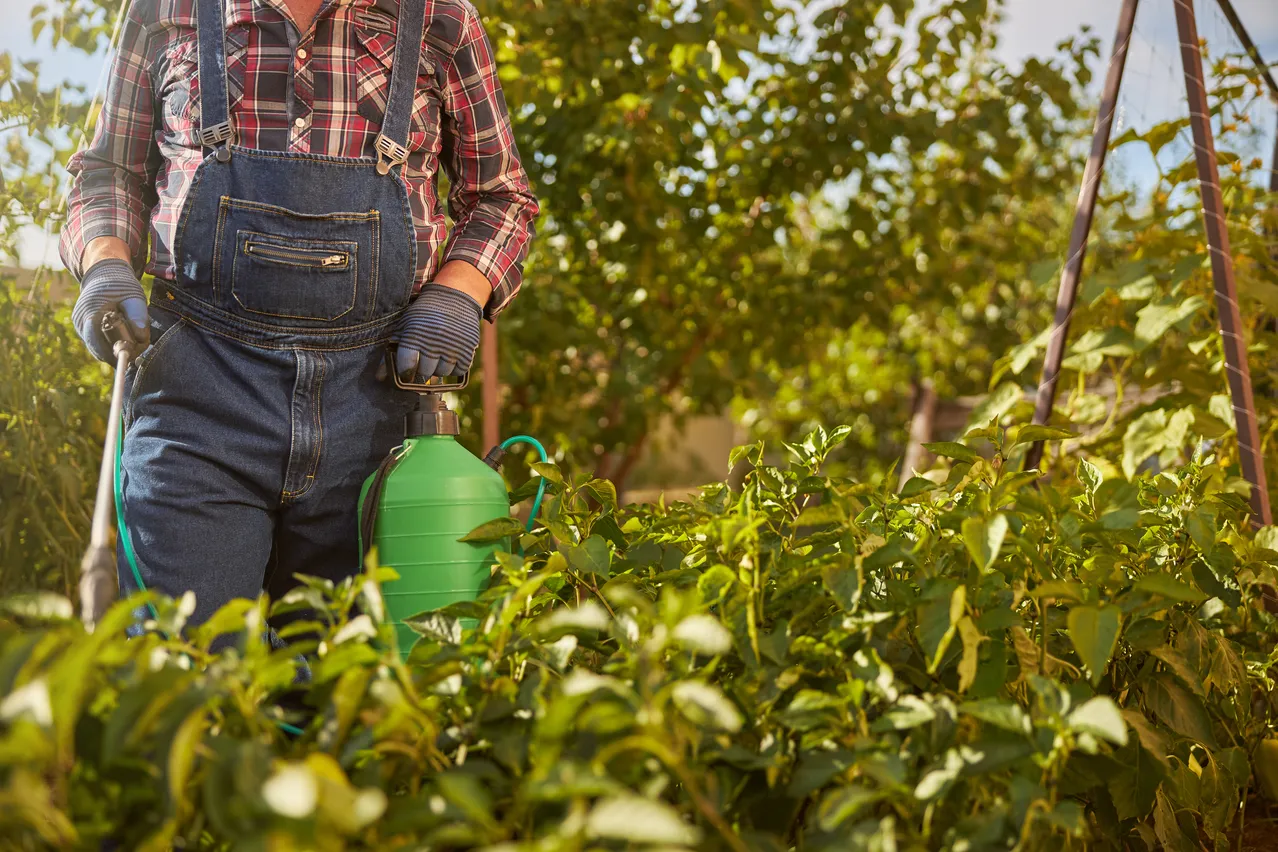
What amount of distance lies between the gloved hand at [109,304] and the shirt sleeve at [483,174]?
45cm

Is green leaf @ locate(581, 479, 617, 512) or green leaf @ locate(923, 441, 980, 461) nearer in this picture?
green leaf @ locate(923, 441, 980, 461)

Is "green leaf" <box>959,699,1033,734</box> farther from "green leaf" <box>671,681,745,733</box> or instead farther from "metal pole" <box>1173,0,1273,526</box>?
"metal pole" <box>1173,0,1273,526</box>

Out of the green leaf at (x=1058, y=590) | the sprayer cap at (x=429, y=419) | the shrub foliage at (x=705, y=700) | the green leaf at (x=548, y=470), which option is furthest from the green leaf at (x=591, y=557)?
the green leaf at (x=1058, y=590)

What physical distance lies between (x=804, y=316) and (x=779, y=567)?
337 centimetres

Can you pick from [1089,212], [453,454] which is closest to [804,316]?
[1089,212]

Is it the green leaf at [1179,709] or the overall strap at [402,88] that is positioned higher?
the overall strap at [402,88]

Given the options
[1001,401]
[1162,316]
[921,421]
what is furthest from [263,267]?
[921,421]

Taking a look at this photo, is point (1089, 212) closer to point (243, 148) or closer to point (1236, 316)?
point (1236, 316)

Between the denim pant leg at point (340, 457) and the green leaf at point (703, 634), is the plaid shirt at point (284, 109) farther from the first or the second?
the green leaf at point (703, 634)

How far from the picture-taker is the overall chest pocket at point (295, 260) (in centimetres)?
146

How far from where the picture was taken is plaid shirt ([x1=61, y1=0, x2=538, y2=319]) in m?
1.51

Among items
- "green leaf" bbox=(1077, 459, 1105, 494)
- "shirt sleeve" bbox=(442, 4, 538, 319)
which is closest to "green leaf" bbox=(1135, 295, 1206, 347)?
"green leaf" bbox=(1077, 459, 1105, 494)

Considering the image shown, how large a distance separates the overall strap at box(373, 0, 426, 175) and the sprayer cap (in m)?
0.33

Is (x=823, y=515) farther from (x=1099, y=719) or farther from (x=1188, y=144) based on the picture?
(x=1188, y=144)
